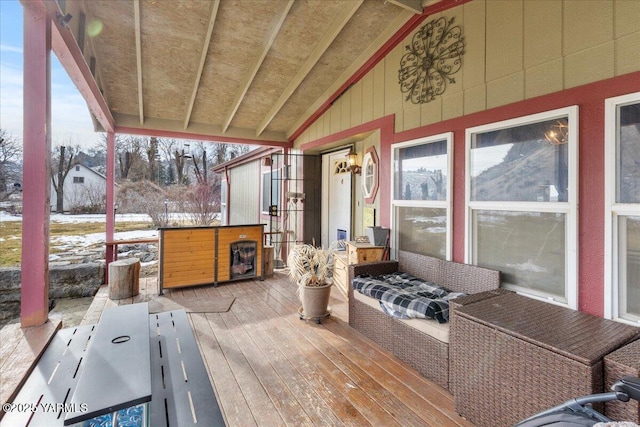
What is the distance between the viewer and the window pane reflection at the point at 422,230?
359 cm

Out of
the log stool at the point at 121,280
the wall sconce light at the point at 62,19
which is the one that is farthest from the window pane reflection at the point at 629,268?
the log stool at the point at 121,280

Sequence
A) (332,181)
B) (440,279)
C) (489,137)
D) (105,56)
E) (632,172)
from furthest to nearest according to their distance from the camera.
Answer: (332,181)
(105,56)
(440,279)
(489,137)
(632,172)

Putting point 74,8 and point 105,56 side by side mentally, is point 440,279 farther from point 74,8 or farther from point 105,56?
point 105,56

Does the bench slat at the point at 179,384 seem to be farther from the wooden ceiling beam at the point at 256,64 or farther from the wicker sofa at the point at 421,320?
the wooden ceiling beam at the point at 256,64

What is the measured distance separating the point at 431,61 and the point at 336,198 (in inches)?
123

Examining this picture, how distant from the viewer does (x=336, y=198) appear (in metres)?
6.24

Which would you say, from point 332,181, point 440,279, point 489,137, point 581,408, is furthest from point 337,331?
point 332,181

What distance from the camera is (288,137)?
7.11m

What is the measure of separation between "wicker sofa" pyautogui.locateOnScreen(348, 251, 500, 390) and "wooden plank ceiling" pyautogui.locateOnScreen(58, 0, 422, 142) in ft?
9.79

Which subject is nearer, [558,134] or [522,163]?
[558,134]

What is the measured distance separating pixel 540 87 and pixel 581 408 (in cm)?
244

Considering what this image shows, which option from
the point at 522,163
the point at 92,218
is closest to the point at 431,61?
the point at 522,163

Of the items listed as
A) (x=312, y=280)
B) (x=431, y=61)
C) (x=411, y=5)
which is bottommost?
(x=312, y=280)

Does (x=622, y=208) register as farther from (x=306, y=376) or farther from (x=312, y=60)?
(x=312, y=60)
